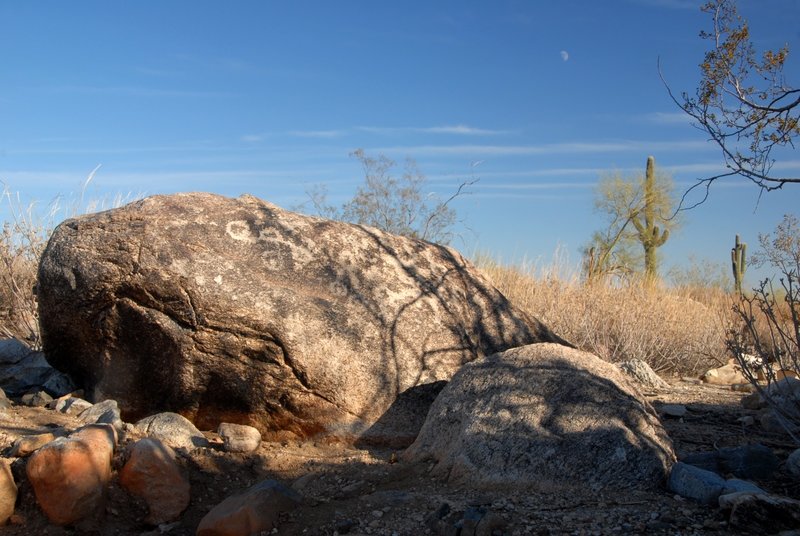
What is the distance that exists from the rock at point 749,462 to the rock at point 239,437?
257cm

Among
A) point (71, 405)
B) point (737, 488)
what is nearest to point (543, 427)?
point (737, 488)

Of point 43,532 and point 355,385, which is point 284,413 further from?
point 43,532

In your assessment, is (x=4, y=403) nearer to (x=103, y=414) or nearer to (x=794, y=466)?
(x=103, y=414)

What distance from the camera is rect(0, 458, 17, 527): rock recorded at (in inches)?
137

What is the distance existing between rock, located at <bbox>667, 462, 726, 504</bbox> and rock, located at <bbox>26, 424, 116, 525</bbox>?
2.73 meters

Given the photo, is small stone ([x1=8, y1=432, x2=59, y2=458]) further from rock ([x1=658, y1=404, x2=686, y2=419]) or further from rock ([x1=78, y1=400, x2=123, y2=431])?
rock ([x1=658, y1=404, x2=686, y2=419])

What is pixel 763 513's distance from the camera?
3047mm

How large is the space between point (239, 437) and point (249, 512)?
1.01m

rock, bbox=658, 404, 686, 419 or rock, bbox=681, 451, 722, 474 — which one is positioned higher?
rock, bbox=658, 404, 686, 419

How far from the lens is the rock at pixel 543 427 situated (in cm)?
362

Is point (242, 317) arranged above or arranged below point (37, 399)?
above

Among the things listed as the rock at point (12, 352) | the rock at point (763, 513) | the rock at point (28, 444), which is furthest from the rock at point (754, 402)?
the rock at point (12, 352)

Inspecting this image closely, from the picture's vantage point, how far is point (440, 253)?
18.0 ft

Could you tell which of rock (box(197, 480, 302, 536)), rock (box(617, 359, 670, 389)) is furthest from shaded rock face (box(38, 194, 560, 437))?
rock (box(617, 359, 670, 389))
